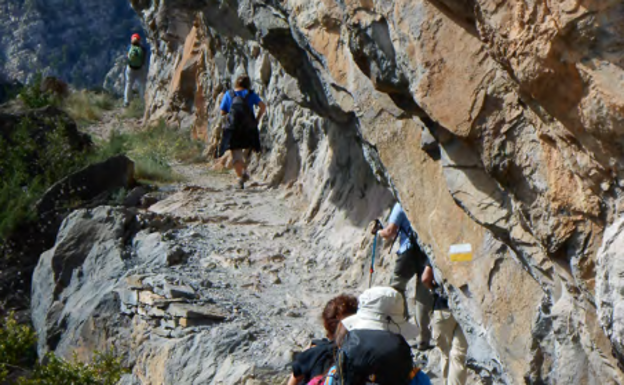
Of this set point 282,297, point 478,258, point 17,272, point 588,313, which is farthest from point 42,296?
point 588,313

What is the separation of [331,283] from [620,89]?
457 cm

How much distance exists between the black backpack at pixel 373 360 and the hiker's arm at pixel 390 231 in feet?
6.39

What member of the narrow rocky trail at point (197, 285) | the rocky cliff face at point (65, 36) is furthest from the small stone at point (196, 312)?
the rocky cliff face at point (65, 36)

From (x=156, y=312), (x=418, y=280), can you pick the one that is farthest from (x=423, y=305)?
(x=156, y=312)

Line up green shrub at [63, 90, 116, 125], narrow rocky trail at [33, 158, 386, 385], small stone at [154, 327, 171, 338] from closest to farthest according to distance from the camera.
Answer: narrow rocky trail at [33, 158, 386, 385]
small stone at [154, 327, 171, 338]
green shrub at [63, 90, 116, 125]

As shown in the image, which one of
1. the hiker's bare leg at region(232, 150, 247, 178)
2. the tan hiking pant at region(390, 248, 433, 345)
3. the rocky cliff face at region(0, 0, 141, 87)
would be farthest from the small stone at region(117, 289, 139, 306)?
the rocky cliff face at region(0, 0, 141, 87)

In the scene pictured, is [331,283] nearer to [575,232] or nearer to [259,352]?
[259,352]

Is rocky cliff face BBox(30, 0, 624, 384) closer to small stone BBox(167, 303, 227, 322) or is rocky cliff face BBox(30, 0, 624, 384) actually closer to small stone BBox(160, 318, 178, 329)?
small stone BBox(167, 303, 227, 322)

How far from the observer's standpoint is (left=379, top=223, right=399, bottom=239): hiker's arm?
204 inches

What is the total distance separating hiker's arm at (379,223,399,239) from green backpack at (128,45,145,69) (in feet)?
37.3

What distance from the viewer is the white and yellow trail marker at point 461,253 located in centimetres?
455

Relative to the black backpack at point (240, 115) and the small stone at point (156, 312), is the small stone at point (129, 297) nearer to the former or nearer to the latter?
the small stone at point (156, 312)

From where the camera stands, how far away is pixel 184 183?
11.0 m

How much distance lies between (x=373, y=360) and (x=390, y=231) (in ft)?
6.80
